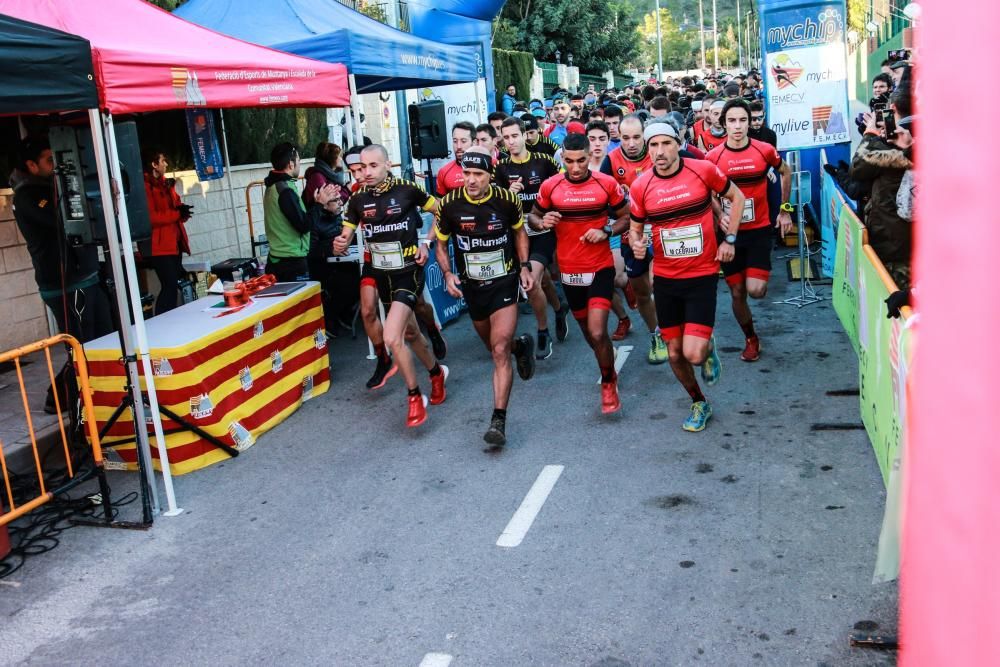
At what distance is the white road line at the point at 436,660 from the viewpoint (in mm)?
4016

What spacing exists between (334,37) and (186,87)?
117 inches

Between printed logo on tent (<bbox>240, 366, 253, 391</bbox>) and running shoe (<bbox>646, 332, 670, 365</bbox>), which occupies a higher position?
printed logo on tent (<bbox>240, 366, 253, 391</bbox>)

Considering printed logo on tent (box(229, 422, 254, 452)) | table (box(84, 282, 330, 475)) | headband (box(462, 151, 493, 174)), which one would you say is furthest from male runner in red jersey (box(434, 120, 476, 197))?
printed logo on tent (box(229, 422, 254, 452))

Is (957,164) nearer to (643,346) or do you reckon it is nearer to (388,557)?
(388,557)

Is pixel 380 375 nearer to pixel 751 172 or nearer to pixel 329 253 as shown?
pixel 329 253

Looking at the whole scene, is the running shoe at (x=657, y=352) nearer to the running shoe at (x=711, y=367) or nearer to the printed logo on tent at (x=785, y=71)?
the running shoe at (x=711, y=367)

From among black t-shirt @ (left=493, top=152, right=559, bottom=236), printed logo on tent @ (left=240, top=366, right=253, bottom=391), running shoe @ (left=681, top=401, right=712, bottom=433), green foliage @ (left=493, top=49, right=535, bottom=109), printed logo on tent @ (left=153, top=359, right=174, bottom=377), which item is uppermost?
green foliage @ (left=493, top=49, right=535, bottom=109)

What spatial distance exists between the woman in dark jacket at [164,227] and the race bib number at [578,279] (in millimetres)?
4354

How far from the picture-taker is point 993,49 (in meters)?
0.69

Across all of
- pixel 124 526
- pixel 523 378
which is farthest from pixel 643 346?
pixel 124 526

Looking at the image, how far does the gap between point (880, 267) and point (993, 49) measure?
5289mm

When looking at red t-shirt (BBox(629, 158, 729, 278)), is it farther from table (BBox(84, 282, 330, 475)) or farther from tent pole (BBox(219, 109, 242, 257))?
tent pole (BBox(219, 109, 242, 257))

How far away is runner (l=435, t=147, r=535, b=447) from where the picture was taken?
6.97m

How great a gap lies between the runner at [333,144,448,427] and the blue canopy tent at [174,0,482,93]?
2.03m
